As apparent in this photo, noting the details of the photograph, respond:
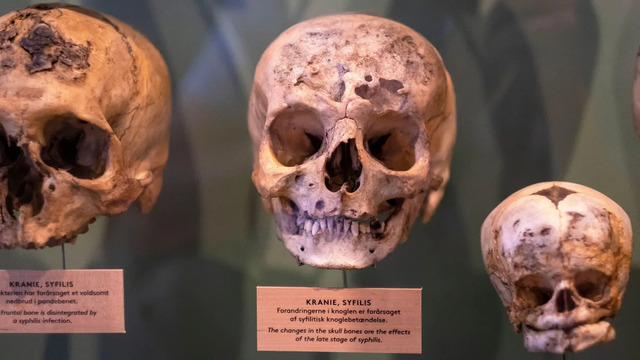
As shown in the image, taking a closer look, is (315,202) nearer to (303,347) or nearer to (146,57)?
(303,347)

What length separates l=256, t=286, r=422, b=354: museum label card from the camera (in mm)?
1396

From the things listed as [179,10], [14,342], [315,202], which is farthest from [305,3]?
[14,342]

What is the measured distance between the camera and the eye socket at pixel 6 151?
4.33 ft

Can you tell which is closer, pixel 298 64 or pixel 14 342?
pixel 298 64

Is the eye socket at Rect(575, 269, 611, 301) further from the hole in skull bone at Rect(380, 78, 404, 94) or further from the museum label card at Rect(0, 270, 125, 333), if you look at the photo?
the museum label card at Rect(0, 270, 125, 333)

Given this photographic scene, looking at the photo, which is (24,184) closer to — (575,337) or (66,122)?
(66,122)

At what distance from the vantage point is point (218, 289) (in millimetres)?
1776

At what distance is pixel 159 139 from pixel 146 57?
176 mm

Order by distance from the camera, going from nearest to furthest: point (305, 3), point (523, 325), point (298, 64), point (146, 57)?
point (523, 325), point (298, 64), point (146, 57), point (305, 3)

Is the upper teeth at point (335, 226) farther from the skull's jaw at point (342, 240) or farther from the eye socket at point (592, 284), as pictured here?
the eye socket at point (592, 284)

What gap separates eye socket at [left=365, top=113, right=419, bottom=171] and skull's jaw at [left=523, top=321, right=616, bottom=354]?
0.42 meters

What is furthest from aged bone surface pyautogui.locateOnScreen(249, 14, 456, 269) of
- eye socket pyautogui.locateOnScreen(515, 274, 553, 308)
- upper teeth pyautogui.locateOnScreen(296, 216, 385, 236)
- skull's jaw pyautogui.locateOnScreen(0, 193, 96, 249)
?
skull's jaw pyautogui.locateOnScreen(0, 193, 96, 249)

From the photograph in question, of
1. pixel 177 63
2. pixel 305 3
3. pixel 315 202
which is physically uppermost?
pixel 305 3

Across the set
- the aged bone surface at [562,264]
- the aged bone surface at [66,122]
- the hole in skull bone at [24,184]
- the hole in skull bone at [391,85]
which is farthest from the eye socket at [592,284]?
the hole in skull bone at [24,184]
